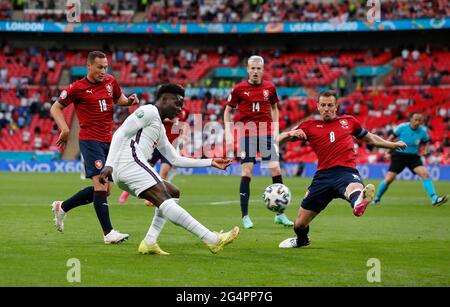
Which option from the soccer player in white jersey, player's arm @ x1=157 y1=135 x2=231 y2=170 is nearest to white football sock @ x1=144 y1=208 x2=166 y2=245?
the soccer player in white jersey

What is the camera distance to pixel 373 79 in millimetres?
51312

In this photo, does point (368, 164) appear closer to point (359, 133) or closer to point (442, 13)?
point (442, 13)

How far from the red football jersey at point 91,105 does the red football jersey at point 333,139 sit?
115 inches

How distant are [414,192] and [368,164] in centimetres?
1171

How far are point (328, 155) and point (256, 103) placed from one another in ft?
13.5

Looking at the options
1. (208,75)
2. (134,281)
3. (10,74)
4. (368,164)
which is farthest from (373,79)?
(134,281)

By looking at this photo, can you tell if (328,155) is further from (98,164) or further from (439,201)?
(439,201)

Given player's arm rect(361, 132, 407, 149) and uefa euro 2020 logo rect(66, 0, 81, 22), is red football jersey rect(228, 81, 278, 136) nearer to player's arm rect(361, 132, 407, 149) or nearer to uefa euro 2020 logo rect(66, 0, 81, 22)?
player's arm rect(361, 132, 407, 149)

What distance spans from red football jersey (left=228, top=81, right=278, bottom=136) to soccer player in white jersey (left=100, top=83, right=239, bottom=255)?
4.83m

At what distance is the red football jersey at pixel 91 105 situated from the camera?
11.8 m

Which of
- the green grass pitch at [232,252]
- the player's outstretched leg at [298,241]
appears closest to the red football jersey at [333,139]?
the player's outstretched leg at [298,241]

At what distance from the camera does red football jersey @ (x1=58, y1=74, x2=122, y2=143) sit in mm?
11812

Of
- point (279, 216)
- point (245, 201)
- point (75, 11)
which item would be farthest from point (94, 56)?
point (75, 11)

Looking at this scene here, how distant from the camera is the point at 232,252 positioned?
10188mm
